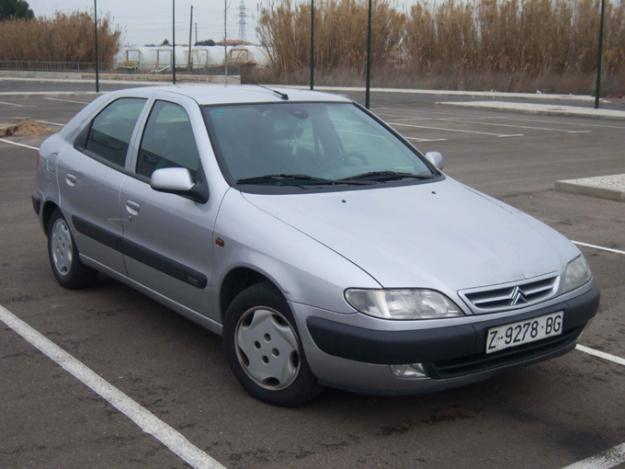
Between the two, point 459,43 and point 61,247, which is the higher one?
point 459,43

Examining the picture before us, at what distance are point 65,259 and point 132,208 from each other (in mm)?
1275

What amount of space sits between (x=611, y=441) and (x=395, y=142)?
2.40 m

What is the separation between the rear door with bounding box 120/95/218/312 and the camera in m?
4.71

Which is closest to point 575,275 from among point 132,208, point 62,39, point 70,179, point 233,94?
point 233,94

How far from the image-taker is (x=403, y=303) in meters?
3.86

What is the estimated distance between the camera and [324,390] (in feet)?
14.0

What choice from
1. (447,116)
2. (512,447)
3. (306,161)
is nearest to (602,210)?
(306,161)

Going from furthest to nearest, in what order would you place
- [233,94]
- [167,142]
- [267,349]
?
[233,94], [167,142], [267,349]

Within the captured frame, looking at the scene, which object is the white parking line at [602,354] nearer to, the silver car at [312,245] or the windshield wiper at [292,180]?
the silver car at [312,245]

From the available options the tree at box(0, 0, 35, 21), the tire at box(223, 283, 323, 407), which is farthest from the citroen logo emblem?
the tree at box(0, 0, 35, 21)

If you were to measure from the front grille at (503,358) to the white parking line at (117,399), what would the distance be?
1.06m

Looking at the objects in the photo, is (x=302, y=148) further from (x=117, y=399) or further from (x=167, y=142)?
(x=117, y=399)

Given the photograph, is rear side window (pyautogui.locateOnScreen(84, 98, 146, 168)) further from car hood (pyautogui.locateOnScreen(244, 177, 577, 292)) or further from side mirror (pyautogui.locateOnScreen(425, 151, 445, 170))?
side mirror (pyautogui.locateOnScreen(425, 151, 445, 170))

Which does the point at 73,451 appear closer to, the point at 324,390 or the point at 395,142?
the point at 324,390
